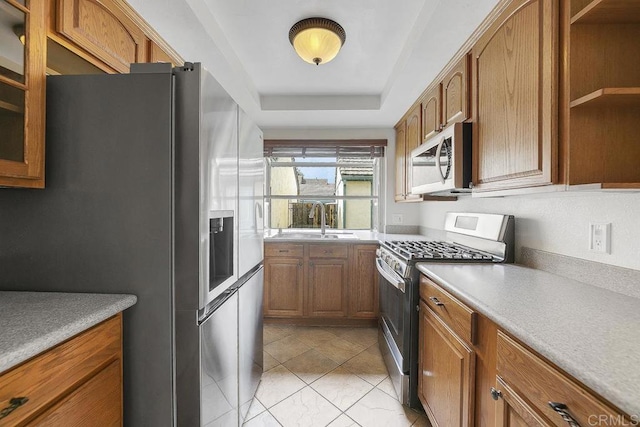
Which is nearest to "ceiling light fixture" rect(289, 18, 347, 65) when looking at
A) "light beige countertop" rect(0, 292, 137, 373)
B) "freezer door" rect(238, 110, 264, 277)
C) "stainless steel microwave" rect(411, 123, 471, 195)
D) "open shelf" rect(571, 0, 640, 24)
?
"freezer door" rect(238, 110, 264, 277)

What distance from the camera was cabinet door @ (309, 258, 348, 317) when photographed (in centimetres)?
282

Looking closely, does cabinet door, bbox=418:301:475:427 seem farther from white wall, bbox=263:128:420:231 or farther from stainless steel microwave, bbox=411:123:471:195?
white wall, bbox=263:128:420:231

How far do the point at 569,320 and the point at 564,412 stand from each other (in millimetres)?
288

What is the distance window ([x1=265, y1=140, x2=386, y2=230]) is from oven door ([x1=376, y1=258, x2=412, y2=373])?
139cm

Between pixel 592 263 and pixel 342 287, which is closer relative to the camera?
pixel 592 263

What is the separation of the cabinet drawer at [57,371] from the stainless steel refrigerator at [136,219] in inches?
4.3

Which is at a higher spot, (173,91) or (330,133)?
(330,133)

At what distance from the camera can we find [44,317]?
31.2 inches

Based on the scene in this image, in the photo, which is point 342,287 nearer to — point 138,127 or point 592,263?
point 592,263

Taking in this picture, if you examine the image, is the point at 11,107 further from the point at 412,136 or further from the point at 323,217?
the point at 323,217

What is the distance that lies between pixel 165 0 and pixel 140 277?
50.2 inches

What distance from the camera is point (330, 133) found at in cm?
331

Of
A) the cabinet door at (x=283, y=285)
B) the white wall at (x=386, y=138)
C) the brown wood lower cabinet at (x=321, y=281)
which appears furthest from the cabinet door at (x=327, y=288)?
the white wall at (x=386, y=138)

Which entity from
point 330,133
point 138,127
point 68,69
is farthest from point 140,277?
point 330,133
